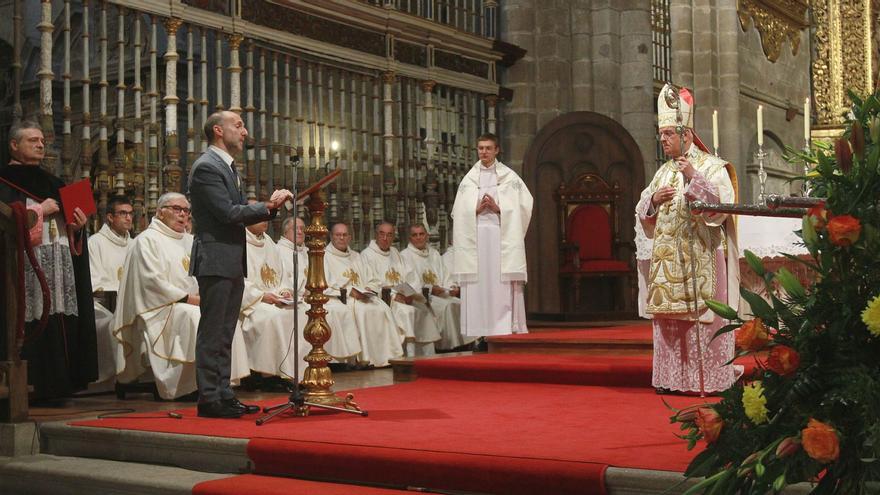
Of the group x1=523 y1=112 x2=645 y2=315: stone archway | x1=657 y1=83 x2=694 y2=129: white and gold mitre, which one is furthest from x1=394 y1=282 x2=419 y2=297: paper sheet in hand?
x1=657 y1=83 x2=694 y2=129: white and gold mitre

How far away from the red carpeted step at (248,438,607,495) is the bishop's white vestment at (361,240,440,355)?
519 centimetres

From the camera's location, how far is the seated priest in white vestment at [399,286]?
9664 mm

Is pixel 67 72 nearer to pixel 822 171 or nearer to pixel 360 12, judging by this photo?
pixel 360 12

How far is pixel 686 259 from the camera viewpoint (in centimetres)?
590

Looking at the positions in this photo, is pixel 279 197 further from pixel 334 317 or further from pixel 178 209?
pixel 334 317

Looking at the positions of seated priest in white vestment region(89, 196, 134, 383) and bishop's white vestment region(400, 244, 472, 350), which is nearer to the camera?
seated priest in white vestment region(89, 196, 134, 383)

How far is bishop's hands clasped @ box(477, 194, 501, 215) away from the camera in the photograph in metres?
8.86

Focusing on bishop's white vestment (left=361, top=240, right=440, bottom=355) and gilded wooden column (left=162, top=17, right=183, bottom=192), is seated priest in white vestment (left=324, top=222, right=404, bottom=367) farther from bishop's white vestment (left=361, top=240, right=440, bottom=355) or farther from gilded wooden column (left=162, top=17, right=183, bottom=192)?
gilded wooden column (left=162, top=17, right=183, bottom=192)

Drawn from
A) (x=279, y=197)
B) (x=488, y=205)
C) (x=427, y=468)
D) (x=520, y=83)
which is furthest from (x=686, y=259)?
(x=520, y=83)

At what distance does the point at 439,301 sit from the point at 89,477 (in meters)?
6.00

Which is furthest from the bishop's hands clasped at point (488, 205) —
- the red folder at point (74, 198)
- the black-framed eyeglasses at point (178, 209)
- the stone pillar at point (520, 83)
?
the red folder at point (74, 198)

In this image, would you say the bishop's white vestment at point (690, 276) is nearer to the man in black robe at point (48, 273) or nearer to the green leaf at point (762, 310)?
the man in black robe at point (48, 273)

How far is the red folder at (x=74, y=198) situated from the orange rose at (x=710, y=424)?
4.51 meters

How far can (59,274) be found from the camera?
20.4 ft
